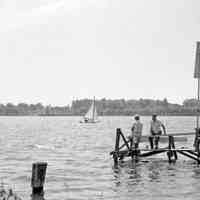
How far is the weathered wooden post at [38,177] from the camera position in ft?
52.2

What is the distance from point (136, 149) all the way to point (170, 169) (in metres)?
2.47

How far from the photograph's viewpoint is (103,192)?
17312mm

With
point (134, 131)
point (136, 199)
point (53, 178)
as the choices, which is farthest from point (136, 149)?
point (136, 199)

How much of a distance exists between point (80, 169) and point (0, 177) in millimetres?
4753

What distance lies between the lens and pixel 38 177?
16234 mm

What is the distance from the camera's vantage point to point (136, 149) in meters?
25.1

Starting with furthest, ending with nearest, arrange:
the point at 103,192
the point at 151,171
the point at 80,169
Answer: the point at 80,169
the point at 151,171
the point at 103,192

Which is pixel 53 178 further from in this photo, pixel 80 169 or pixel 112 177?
pixel 80 169

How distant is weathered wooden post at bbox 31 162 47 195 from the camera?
626 inches

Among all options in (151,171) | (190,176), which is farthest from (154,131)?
(190,176)

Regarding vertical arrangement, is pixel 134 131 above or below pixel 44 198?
above

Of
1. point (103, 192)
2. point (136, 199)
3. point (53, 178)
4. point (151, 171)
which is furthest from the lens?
point (151, 171)

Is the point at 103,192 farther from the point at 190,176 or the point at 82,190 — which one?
the point at 190,176

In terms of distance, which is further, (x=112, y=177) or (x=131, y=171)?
(x=131, y=171)
